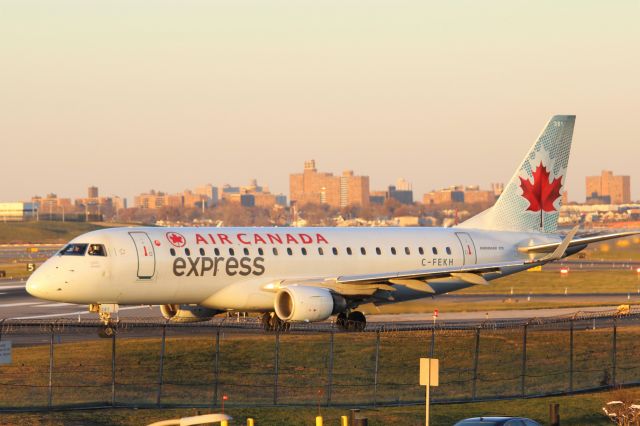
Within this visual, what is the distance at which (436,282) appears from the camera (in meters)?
53.3

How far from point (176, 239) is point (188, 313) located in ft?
13.8

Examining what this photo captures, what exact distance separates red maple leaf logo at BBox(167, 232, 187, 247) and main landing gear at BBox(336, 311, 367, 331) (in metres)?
7.53

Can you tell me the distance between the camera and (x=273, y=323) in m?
50.1

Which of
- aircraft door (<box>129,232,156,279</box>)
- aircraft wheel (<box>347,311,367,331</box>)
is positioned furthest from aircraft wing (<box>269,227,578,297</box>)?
aircraft door (<box>129,232,156,279</box>)

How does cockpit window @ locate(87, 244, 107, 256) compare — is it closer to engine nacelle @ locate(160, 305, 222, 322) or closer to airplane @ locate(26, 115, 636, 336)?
airplane @ locate(26, 115, 636, 336)

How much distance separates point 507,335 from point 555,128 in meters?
13.4

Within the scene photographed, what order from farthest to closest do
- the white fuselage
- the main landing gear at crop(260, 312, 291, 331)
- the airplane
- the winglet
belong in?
the winglet < the main landing gear at crop(260, 312, 291, 331) < the airplane < the white fuselage

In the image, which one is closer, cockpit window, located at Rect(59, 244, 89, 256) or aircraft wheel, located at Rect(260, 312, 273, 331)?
cockpit window, located at Rect(59, 244, 89, 256)

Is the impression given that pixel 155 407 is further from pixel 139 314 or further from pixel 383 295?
pixel 139 314

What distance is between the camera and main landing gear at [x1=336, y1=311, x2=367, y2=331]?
50281 millimetres

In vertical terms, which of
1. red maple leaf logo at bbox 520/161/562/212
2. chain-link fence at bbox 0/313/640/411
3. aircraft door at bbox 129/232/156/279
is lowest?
chain-link fence at bbox 0/313/640/411

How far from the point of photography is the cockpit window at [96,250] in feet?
151

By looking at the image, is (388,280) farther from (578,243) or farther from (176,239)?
(578,243)

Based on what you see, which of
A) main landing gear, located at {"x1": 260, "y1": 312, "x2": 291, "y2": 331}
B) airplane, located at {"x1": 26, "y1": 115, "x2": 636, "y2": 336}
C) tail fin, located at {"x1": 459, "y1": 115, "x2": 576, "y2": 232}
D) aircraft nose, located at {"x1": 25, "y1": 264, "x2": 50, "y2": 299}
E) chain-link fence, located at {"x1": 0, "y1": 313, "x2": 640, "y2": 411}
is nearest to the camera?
chain-link fence, located at {"x1": 0, "y1": 313, "x2": 640, "y2": 411}
